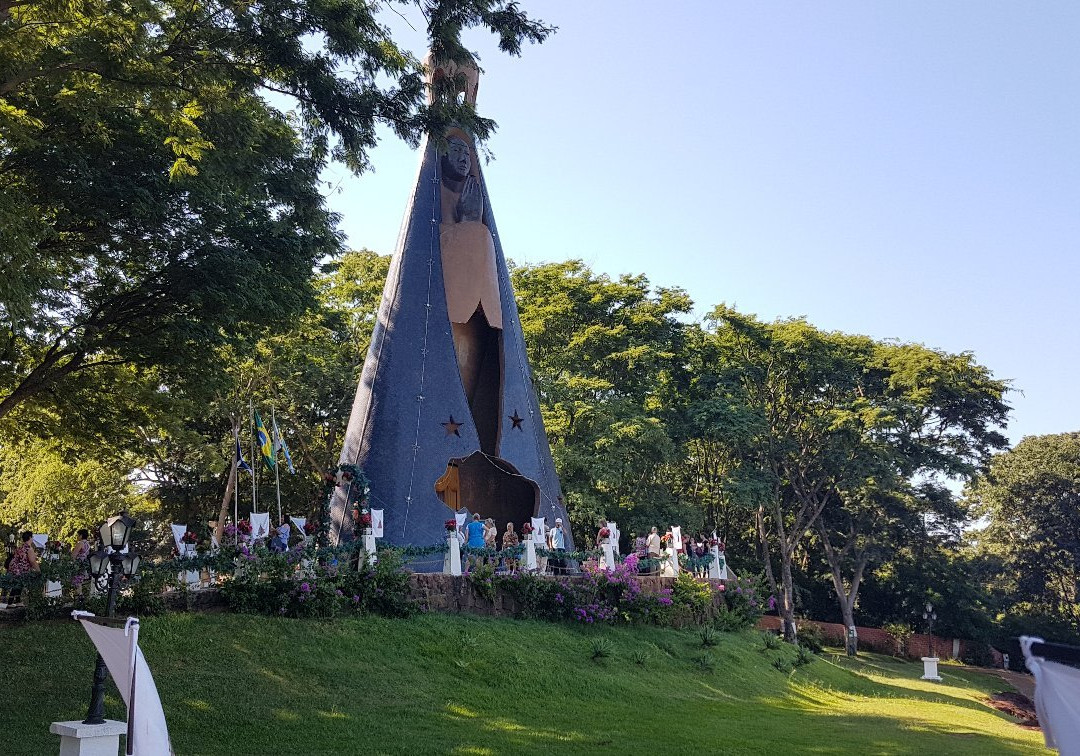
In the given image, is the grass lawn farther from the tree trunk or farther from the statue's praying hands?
the tree trunk

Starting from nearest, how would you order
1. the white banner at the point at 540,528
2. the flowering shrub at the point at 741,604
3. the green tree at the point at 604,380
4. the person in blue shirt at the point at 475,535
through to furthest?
the person in blue shirt at the point at 475,535 < the white banner at the point at 540,528 < the flowering shrub at the point at 741,604 < the green tree at the point at 604,380

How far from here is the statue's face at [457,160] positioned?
933 inches

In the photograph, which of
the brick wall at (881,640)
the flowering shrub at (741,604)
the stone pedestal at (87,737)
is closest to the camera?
the stone pedestal at (87,737)

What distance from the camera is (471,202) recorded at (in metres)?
23.7

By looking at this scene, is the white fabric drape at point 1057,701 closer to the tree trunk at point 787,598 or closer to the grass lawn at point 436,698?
the grass lawn at point 436,698

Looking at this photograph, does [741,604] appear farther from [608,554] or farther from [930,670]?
[930,670]

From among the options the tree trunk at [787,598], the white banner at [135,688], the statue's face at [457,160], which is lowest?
the tree trunk at [787,598]

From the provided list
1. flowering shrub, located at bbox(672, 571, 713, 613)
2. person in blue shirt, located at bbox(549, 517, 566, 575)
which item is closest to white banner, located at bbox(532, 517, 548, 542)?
person in blue shirt, located at bbox(549, 517, 566, 575)

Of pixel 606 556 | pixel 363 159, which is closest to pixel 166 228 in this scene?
pixel 363 159

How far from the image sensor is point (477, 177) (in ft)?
79.3

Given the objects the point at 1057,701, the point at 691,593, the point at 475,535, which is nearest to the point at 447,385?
the point at 475,535

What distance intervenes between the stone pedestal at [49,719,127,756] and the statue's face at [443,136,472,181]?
62.1 feet

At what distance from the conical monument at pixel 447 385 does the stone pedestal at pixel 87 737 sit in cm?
1173

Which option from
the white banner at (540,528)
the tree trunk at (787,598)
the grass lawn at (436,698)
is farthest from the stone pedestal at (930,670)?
the white banner at (540,528)
